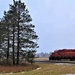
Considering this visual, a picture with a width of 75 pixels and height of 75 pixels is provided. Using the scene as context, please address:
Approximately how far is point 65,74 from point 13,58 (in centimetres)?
2317

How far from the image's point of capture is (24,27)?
42.6m

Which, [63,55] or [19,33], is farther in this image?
[63,55]

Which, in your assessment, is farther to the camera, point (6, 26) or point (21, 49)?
point (6, 26)

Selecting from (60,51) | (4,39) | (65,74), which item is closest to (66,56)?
(60,51)

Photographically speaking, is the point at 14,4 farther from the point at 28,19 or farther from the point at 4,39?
the point at 4,39

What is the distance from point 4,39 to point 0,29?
2007 mm

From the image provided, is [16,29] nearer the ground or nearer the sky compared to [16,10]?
nearer the ground

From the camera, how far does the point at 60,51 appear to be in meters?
65.4

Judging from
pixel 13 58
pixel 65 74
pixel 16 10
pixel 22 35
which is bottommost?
pixel 65 74

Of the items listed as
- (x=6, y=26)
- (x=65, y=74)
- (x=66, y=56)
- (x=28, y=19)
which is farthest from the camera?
(x=66, y=56)

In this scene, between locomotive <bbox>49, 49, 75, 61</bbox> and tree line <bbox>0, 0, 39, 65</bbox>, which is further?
locomotive <bbox>49, 49, 75, 61</bbox>

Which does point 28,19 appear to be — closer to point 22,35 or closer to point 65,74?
point 22,35

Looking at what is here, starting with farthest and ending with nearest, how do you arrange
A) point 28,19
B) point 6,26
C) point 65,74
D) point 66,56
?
point 66,56 < point 6,26 < point 28,19 < point 65,74

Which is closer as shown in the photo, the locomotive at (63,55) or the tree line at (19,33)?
the tree line at (19,33)
